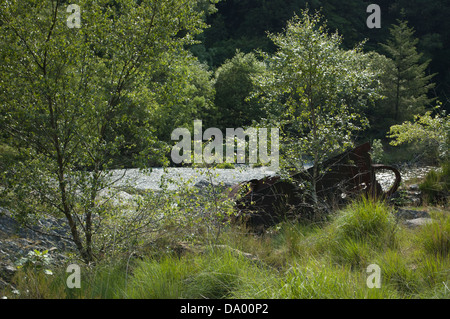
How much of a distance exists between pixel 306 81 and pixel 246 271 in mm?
4237

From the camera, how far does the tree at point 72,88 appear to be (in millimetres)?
4109

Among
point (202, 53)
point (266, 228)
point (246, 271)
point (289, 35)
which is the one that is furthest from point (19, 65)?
point (202, 53)

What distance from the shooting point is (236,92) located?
995 inches

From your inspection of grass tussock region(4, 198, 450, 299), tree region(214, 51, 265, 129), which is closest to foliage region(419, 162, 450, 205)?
grass tussock region(4, 198, 450, 299)

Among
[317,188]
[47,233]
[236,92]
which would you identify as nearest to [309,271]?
[47,233]

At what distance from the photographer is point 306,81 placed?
6.46m

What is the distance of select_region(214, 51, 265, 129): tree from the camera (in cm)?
2506

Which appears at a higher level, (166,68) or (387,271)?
(166,68)

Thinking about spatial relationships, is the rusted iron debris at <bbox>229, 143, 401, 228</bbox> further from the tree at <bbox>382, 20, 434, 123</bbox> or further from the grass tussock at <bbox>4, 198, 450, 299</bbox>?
the tree at <bbox>382, 20, 434, 123</bbox>

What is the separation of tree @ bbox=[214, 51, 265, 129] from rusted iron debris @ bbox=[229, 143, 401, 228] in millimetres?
18705

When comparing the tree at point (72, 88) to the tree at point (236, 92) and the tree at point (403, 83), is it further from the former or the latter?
the tree at point (403, 83)
